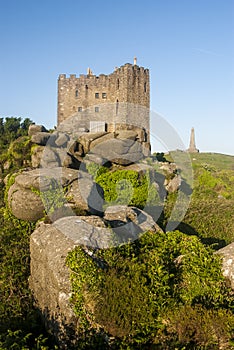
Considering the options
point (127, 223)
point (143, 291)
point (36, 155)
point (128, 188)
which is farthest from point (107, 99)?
point (143, 291)

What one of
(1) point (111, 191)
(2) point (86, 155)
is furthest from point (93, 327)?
(2) point (86, 155)

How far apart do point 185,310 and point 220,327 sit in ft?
2.12

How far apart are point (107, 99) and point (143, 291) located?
28.4m

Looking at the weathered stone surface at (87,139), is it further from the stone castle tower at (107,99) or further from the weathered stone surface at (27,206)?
the weathered stone surface at (27,206)

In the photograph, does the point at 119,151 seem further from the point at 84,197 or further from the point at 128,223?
the point at 128,223

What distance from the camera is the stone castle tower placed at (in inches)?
1224

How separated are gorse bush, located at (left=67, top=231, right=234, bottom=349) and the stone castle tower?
2283 centimetres

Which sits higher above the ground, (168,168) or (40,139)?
(40,139)

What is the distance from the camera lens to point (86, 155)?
789 inches

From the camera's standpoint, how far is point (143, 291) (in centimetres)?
630

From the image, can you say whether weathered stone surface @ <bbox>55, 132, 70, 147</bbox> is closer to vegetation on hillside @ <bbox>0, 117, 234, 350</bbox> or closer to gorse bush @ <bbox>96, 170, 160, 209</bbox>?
gorse bush @ <bbox>96, 170, 160, 209</bbox>

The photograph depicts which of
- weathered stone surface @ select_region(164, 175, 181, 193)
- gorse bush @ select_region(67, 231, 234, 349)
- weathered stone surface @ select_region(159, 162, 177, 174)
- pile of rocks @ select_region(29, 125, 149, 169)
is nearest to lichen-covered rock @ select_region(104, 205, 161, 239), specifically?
gorse bush @ select_region(67, 231, 234, 349)

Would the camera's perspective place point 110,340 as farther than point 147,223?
No

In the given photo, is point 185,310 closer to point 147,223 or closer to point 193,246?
point 193,246
